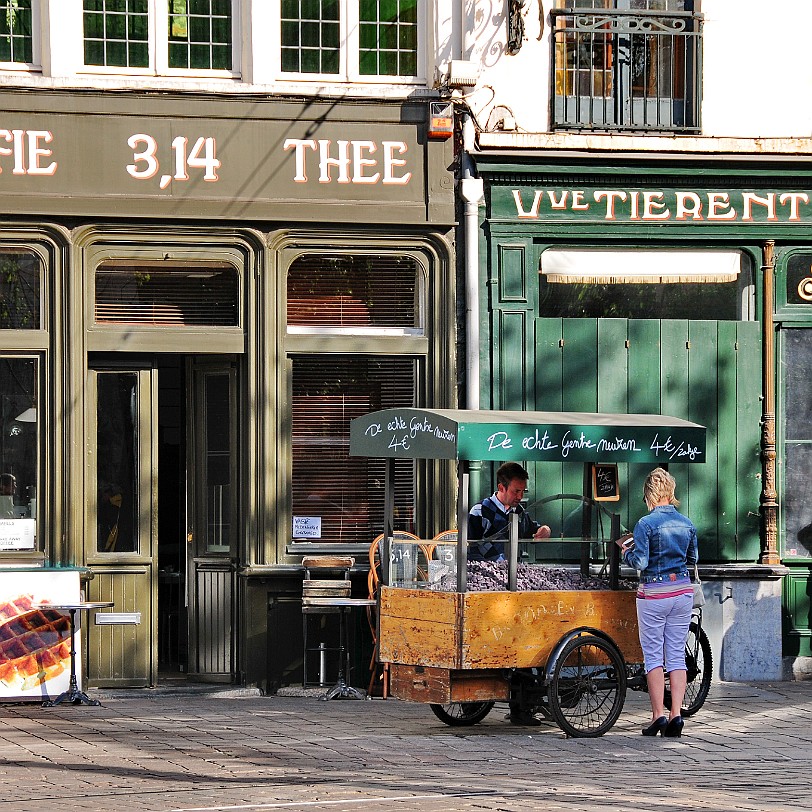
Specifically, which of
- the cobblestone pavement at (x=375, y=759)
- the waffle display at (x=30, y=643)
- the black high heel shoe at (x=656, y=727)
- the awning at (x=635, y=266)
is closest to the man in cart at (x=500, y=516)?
the cobblestone pavement at (x=375, y=759)

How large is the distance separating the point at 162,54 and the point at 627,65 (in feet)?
12.9

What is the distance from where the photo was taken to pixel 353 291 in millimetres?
13242

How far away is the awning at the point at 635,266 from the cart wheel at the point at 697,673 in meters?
3.54

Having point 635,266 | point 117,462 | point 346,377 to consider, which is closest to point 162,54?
point 346,377

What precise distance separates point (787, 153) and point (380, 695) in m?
5.66

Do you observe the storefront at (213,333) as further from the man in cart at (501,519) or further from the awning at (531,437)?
the awning at (531,437)

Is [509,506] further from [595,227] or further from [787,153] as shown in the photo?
[787,153]

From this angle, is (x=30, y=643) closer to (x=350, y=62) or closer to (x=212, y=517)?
(x=212, y=517)

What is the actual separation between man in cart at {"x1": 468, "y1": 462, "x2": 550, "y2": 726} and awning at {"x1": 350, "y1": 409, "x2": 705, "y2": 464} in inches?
22.0

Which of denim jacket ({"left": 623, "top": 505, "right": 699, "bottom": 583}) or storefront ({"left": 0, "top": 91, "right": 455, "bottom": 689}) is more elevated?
storefront ({"left": 0, "top": 91, "right": 455, "bottom": 689})

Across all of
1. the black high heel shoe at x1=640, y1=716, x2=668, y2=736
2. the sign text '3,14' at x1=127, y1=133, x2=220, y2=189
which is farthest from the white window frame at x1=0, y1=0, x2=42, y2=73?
the black high heel shoe at x1=640, y1=716, x2=668, y2=736

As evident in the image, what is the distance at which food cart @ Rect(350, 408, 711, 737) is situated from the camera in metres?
10.4

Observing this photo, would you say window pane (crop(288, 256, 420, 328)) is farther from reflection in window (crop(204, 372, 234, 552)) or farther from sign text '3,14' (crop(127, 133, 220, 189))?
sign text '3,14' (crop(127, 133, 220, 189))

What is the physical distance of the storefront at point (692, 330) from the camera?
13359 millimetres
